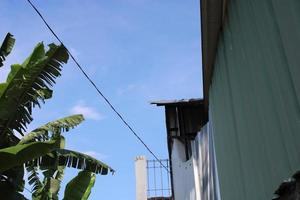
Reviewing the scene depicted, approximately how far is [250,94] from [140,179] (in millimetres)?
7242

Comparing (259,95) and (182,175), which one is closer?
(259,95)

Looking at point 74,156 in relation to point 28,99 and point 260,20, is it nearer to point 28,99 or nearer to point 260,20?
point 28,99

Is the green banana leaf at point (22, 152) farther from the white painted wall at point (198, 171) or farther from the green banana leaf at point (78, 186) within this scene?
the white painted wall at point (198, 171)

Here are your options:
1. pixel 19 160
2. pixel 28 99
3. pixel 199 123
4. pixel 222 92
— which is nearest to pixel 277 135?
pixel 222 92

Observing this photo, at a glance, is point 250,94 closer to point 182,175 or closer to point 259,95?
point 259,95

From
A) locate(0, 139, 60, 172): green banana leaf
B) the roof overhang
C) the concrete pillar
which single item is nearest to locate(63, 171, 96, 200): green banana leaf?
locate(0, 139, 60, 172): green banana leaf

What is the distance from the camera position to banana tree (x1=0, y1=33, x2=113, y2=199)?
6340mm

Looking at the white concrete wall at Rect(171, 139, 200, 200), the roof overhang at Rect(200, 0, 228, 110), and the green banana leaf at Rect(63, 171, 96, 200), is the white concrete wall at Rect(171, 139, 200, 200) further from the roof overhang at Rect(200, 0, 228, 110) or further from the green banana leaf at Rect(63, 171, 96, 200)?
the roof overhang at Rect(200, 0, 228, 110)

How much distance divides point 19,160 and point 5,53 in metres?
2.00

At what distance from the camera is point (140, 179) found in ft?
34.8

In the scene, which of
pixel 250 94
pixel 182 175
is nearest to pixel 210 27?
pixel 250 94

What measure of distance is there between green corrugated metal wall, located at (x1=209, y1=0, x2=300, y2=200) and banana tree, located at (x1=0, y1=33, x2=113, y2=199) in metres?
2.58

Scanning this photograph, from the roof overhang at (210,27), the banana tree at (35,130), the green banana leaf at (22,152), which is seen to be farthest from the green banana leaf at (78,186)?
the roof overhang at (210,27)

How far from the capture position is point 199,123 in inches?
373
